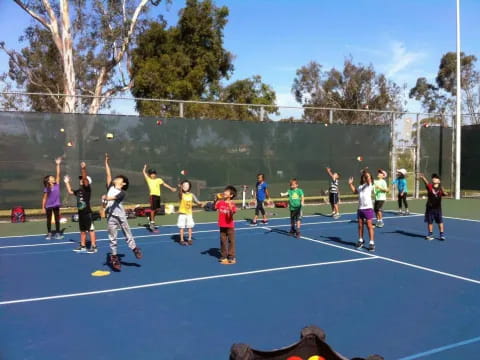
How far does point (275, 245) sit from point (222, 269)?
2.59 meters

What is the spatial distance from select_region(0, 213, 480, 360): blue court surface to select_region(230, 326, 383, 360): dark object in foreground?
99cm

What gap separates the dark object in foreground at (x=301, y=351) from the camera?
3615 millimetres

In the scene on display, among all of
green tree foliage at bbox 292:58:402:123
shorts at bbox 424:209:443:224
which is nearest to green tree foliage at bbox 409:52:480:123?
green tree foliage at bbox 292:58:402:123

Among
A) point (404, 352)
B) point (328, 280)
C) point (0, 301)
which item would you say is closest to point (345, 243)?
point (328, 280)

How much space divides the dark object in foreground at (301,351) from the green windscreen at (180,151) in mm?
12644

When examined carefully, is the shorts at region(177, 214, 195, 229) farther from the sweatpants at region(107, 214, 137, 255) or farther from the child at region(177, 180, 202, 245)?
the sweatpants at region(107, 214, 137, 255)

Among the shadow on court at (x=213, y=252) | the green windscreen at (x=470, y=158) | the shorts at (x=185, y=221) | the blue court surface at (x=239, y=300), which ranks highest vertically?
the green windscreen at (x=470, y=158)

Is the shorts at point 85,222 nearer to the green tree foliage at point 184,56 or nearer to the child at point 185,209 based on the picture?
the child at point 185,209

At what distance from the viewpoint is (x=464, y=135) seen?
942 inches

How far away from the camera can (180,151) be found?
55.5 feet

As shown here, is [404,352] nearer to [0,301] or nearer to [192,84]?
[0,301]

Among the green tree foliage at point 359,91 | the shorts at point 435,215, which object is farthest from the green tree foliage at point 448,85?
the shorts at point 435,215

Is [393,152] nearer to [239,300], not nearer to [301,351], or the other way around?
[239,300]

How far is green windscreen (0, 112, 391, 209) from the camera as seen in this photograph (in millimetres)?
14648
